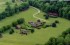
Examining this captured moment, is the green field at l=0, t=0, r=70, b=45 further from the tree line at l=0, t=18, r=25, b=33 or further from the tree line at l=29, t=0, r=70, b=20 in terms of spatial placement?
the tree line at l=29, t=0, r=70, b=20

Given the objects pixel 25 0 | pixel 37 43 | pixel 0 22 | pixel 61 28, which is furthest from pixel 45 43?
pixel 25 0

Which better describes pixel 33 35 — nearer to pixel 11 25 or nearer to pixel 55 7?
pixel 11 25

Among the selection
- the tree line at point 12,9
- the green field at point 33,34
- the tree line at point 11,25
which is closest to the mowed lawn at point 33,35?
the green field at point 33,34

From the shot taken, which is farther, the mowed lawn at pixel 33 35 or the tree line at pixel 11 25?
the tree line at pixel 11 25

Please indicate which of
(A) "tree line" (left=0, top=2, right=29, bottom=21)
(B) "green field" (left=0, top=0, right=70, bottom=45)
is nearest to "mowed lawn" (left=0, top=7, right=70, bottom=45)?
(B) "green field" (left=0, top=0, right=70, bottom=45)

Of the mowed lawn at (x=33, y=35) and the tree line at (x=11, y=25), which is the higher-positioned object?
the tree line at (x=11, y=25)

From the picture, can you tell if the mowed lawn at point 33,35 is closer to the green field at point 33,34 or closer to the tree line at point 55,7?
the green field at point 33,34

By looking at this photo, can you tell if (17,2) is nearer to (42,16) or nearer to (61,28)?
(42,16)

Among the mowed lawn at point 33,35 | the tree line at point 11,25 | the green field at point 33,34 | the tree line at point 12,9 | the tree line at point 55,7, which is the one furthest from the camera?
the tree line at point 55,7
